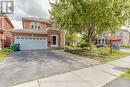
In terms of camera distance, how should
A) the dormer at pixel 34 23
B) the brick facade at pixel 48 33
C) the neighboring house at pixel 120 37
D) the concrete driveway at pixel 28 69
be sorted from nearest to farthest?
the concrete driveway at pixel 28 69
the brick facade at pixel 48 33
the dormer at pixel 34 23
the neighboring house at pixel 120 37

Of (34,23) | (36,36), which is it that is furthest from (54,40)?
(34,23)

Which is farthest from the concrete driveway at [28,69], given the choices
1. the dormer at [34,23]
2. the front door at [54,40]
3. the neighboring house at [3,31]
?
the dormer at [34,23]

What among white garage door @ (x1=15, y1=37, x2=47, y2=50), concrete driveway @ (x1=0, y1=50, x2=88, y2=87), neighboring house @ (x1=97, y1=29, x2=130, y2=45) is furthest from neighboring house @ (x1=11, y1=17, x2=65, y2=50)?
neighboring house @ (x1=97, y1=29, x2=130, y2=45)

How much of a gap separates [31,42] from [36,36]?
1454mm

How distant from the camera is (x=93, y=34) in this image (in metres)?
19.9

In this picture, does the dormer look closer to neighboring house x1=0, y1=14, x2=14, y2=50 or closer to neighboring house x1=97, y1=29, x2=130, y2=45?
neighboring house x1=0, y1=14, x2=14, y2=50

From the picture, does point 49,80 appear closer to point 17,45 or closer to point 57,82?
point 57,82

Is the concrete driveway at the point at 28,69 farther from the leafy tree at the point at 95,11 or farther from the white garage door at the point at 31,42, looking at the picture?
the white garage door at the point at 31,42

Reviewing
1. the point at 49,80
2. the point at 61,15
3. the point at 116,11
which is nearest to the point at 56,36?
the point at 61,15

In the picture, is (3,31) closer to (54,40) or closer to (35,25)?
(35,25)

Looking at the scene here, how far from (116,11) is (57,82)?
12.8 metres

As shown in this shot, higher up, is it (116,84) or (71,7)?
(71,7)

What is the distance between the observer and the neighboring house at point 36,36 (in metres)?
22.7

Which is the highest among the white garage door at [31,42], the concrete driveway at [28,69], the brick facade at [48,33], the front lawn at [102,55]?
the brick facade at [48,33]
